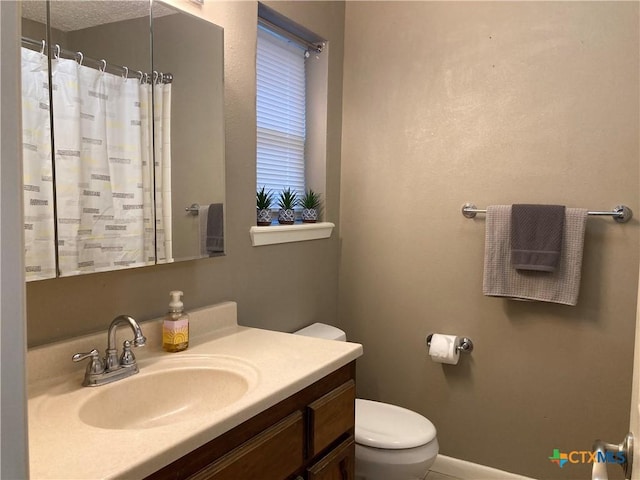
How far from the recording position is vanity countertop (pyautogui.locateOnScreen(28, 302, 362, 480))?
849mm

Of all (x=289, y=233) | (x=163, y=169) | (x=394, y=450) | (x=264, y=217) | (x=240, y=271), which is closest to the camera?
(x=163, y=169)

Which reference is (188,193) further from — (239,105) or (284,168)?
(284,168)

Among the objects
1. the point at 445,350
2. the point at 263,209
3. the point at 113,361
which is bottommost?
the point at 445,350

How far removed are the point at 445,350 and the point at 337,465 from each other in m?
0.94

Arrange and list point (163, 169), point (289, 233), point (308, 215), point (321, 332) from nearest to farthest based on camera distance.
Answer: point (163, 169)
point (289, 233)
point (321, 332)
point (308, 215)

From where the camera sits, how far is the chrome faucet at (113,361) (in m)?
1.21

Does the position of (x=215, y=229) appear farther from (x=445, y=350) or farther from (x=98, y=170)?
(x=445, y=350)

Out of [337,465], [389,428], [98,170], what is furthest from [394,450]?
[98,170]

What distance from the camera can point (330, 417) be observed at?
1.40m

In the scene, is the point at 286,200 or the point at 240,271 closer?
the point at 240,271

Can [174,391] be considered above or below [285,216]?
below

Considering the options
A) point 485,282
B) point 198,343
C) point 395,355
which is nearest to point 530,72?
point 485,282

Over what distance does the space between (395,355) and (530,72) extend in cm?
143

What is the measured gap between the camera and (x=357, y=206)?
2.55m
